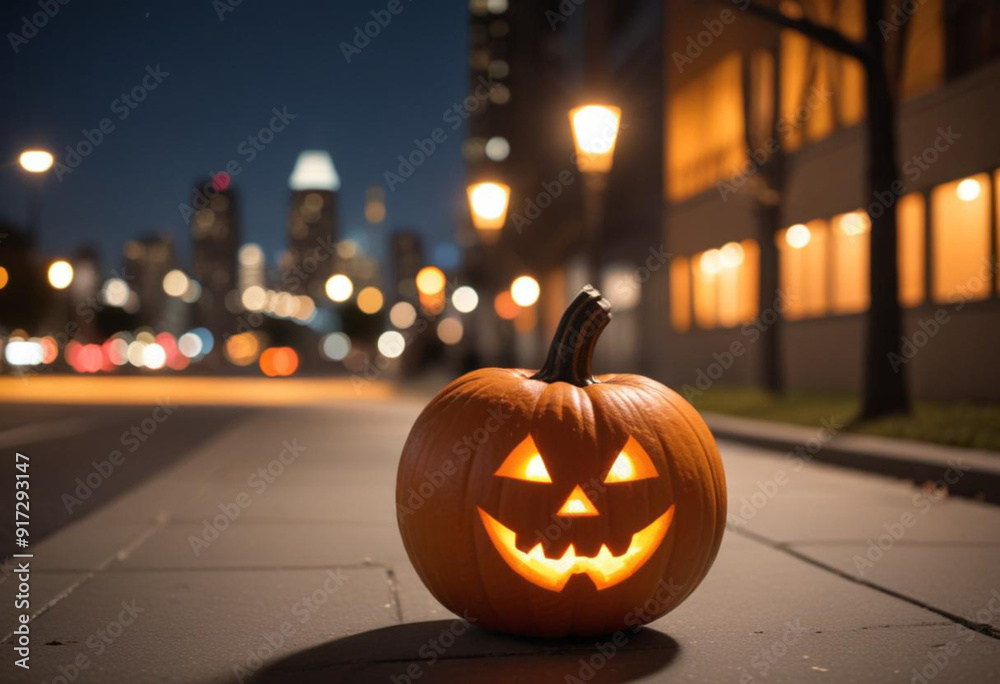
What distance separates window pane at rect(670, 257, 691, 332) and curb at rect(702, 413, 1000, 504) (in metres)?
16.6

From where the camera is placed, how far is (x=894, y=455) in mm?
12086

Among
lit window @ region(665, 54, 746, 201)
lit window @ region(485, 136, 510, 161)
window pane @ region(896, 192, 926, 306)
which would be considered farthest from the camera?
lit window @ region(485, 136, 510, 161)

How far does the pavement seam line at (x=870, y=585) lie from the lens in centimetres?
528

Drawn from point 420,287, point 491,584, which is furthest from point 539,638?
point 420,287

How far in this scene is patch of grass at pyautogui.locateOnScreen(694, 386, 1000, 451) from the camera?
13.2 meters

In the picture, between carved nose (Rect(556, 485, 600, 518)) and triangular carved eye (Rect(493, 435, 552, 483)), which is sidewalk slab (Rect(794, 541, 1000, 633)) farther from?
triangular carved eye (Rect(493, 435, 552, 483))

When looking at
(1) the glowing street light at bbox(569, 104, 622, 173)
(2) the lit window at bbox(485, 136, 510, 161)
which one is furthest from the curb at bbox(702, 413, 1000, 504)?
(2) the lit window at bbox(485, 136, 510, 161)

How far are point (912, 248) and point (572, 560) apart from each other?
1835 centimetres

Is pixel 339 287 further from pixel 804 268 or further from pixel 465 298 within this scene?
pixel 465 298

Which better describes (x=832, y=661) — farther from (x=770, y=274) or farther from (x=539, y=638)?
(x=770, y=274)

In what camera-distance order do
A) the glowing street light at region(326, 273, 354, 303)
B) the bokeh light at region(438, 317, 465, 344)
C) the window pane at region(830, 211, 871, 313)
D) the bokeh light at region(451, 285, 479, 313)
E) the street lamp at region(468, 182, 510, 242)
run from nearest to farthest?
the street lamp at region(468, 182, 510, 242) < the window pane at region(830, 211, 871, 313) < the glowing street light at region(326, 273, 354, 303) < the bokeh light at region(451, 285, 479, 313) < the bokeh light at region(438, 317, 465, 344)

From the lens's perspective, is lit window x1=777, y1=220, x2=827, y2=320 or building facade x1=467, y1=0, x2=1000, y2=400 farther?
lit window x1=777, y1=220, x2=827, y2=320

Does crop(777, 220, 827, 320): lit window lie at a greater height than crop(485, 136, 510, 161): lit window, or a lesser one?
lesser

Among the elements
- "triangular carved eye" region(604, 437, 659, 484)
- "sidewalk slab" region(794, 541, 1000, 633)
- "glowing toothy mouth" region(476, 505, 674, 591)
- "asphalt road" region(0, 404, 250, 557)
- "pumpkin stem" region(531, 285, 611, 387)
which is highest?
"pumpkin stem" region(531, 285, 611, 387)
